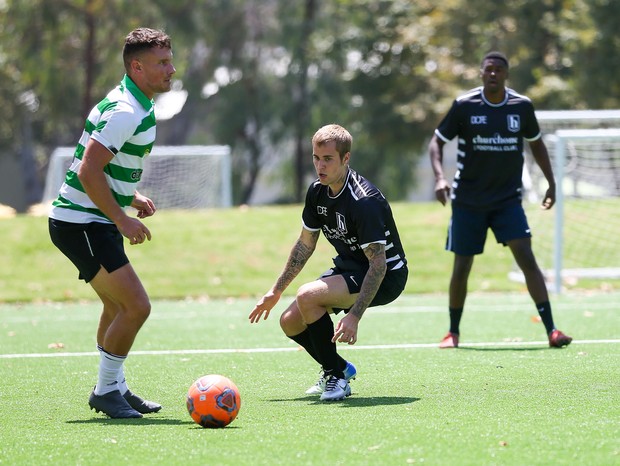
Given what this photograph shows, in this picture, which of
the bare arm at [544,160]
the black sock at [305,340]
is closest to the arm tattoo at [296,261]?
the black sock at [305,340]

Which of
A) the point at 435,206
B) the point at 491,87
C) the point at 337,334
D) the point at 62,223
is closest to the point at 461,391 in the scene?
the point at 337,334

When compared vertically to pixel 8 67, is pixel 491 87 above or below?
above

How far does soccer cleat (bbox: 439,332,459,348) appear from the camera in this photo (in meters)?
8.77

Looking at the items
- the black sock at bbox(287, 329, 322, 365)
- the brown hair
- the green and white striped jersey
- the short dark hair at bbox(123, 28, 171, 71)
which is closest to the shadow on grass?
the black sock at bbox(287, 329, 322, 365)

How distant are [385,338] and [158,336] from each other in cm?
222

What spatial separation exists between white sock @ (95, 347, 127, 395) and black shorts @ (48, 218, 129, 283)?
1.54 ft

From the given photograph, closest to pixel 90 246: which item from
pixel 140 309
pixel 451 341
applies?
pixel 140 309

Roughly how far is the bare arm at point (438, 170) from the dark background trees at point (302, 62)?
63.2 feet

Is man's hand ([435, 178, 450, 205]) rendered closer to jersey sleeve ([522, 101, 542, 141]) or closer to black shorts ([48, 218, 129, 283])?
jersey sleeve ([522, 101, 542, 141])

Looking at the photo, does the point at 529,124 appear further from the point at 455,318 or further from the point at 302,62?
the point at 302,62

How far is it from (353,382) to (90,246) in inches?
80.0

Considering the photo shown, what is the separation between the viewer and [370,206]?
20.9 ft

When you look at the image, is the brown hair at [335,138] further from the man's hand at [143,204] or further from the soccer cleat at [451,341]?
the soccer cleat at [451,341]

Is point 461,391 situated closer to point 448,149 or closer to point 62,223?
point 62,223
